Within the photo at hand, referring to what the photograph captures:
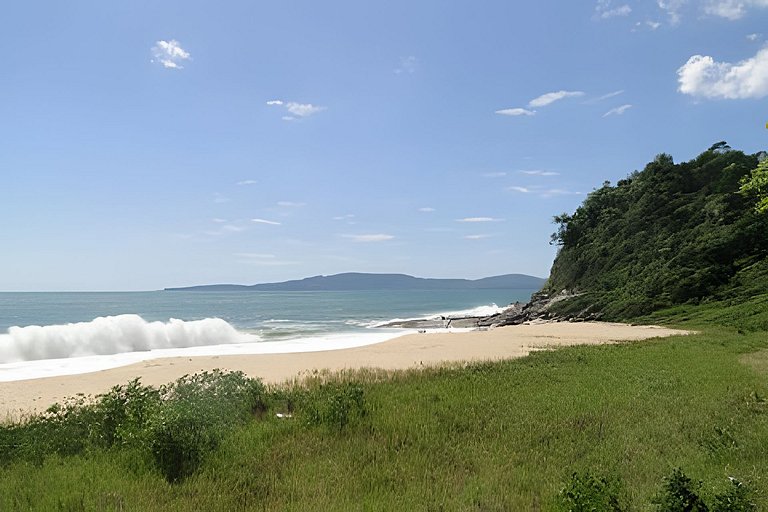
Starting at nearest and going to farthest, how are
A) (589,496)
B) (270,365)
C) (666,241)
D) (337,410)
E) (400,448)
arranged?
(589,496) → (400,448) → (337,410) → (270,365) → (666,241)

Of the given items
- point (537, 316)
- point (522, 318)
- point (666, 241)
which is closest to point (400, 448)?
point (537, 316)

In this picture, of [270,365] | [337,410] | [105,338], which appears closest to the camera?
[337,410]

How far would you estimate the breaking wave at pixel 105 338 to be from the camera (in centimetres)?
4269

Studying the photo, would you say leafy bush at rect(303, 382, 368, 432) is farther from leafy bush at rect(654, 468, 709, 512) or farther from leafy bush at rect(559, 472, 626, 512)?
leafy bush at rect(654, 468, 709, 512)

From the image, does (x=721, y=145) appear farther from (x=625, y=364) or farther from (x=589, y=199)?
(x=625, y=364)

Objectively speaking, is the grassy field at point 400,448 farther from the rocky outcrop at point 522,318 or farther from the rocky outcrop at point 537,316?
the rocky outcrop at point 522,318

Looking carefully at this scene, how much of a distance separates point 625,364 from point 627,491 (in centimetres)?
1376

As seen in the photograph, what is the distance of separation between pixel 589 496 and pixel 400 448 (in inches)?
166

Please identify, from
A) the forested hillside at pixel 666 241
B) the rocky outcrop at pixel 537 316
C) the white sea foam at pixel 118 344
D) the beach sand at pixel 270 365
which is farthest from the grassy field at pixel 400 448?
the rocky outcrop at pixel 537 316

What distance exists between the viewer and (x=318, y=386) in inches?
650

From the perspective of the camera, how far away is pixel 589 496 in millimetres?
6312

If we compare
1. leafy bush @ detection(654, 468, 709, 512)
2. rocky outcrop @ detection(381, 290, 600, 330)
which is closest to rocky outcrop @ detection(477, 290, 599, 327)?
rocky outcrop @ detection(381, 290, 600, 330)

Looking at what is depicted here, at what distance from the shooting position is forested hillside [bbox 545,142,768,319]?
171 ft

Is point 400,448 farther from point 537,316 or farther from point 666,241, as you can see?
point 666,241
